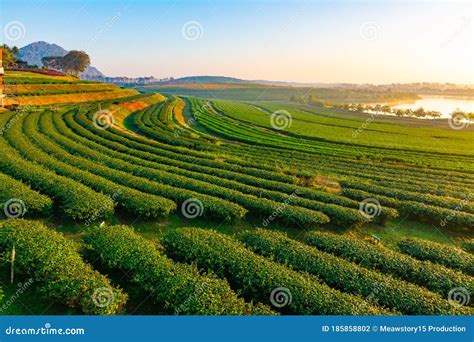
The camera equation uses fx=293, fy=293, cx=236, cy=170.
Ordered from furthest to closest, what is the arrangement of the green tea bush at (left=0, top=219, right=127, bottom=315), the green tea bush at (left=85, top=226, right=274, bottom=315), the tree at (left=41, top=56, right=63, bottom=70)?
the tree at (left=41, top=56, right=63, bottom=70) → the green tea bush at (left=85, top=226, right=274, bottom=315) → the green tea bush at (left=0, top=219, right=127, bottom=315)

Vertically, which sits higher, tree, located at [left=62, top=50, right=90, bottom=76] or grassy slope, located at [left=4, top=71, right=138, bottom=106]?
tree, located at [left=62, top=50, right=90, bottom=76]

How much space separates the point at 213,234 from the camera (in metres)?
13.3

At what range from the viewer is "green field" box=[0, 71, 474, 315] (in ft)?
32.1

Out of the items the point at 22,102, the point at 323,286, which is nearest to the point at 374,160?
the point at 323,286

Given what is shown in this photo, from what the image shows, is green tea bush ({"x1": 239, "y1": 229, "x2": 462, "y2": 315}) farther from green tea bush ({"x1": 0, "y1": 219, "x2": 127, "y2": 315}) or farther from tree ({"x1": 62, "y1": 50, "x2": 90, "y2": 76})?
tree ({"x1": 62, "y1": 50, "x2": 90, "y2": 76})

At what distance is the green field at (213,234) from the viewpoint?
32.1 ft

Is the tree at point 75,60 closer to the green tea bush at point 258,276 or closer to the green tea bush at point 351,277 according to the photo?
the green tea bush at point 258,276

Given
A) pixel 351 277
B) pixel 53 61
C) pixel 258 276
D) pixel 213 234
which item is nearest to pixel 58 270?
pixel 213 234

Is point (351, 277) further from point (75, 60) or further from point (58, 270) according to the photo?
point (75, 60)

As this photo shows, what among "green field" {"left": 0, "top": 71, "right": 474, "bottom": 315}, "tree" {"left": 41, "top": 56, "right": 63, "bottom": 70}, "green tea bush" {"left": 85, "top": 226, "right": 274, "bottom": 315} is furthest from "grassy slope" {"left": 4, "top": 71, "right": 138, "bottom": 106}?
"tree" {"left": 41, "top": 56, "right": 63, "bottom": 70}

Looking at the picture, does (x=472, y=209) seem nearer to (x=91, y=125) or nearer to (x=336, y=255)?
(x=336, y=255)

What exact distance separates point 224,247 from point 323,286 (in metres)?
4.09

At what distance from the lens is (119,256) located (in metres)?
11.0

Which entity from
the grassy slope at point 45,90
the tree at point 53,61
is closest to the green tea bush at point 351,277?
the grassy slope at point 45,90
